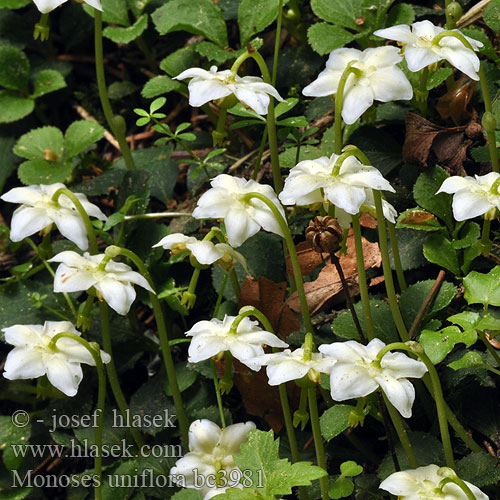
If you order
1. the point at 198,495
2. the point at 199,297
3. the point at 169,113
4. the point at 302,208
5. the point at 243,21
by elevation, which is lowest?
the point at 198,495

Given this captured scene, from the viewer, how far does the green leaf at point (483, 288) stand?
1188mm

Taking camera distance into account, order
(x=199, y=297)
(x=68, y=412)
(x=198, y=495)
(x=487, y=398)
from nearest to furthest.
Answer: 1. (x=198, y=495)
2. (x=487, y=398)
3. (x=68, y=412)
4. (x=199, y=297)

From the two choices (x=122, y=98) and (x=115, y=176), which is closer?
(x=115, y=176)

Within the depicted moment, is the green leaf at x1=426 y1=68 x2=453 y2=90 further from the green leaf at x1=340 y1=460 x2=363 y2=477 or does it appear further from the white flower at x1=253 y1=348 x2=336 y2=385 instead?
the green leaf at x1=340 y1=460 x2=363 y2=477

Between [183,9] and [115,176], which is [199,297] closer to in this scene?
[115,176]

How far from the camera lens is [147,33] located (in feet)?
7.11

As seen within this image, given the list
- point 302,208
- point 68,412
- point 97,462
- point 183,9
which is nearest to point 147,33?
point 183,9

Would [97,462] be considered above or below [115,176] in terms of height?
below

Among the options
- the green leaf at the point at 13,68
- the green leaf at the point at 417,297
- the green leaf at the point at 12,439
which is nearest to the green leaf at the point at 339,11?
the green leaf at the point at 417,297

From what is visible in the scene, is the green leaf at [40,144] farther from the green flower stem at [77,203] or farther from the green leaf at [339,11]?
the green leaf at [339,11]

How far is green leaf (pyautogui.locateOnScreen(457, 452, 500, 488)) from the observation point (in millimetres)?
1163

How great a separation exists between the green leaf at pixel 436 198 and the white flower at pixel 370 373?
0.51 meters

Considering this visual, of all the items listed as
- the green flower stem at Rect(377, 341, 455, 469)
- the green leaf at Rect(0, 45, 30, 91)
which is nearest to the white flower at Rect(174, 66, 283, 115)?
the green flower stem at Rect(377, 341, 455, 469)

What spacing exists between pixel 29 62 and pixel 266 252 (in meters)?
1.13
